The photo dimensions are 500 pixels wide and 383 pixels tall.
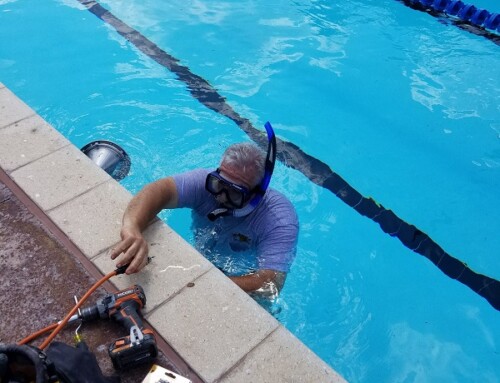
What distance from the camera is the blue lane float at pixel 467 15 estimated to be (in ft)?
25.3

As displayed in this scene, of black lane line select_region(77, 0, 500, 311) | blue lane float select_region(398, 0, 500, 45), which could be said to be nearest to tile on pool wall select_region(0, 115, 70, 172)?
black lane line select_region(77, 0, 500, 311)

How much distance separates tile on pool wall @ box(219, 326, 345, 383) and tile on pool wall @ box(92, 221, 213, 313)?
1.86 ft

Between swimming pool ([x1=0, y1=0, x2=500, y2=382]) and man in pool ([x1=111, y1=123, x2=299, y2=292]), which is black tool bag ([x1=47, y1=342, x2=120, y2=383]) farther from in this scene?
swimming pool ([x1=0, y1=0, x2=500, y2=382])

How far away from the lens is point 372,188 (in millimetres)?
5246

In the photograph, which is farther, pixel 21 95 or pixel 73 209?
pixel 21 95

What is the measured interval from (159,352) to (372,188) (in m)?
3.66

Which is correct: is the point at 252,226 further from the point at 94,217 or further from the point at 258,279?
the point at 94,217

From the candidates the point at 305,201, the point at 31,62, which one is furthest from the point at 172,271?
the point at 31,62

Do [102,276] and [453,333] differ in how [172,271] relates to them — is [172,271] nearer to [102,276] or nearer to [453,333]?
[102,276]

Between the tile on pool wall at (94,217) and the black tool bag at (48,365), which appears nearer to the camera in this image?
the black tool bag at (48,365)

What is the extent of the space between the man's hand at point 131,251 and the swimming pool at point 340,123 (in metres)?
1.90

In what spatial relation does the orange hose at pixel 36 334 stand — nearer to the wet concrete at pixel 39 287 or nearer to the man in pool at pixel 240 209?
the wet concrete at pixel 39 287

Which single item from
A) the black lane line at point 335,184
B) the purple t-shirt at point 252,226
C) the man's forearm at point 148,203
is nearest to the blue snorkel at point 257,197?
the purple t-shirt at point 252,226

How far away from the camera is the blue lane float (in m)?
7.72
